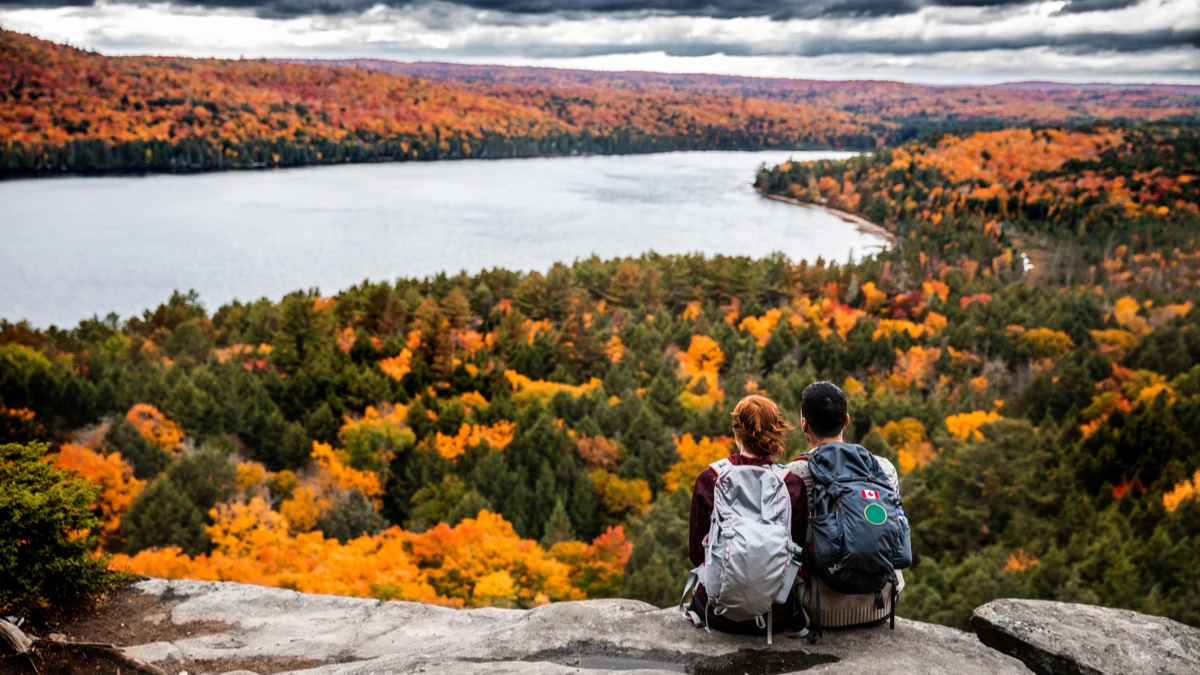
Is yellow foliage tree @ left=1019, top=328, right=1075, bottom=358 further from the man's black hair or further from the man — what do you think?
the man's black hair

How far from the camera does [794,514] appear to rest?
6297 millimetres

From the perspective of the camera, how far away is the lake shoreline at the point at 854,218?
15425 cm

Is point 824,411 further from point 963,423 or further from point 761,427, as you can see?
point 963,423

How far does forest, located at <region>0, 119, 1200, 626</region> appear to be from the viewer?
1217 inches

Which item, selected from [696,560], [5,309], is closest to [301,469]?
[696,560]

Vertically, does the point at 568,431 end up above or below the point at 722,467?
below

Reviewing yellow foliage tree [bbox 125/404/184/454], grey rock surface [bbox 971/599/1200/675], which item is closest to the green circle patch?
grey rock surface [bbox 971/599/1200/675]

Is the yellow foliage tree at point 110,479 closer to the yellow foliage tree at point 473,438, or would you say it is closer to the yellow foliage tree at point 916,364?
the yellow foliage tree at point 473,438

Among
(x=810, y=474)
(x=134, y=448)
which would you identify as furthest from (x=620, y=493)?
(x=810, y=474)

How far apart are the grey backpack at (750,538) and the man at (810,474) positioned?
0.24 m

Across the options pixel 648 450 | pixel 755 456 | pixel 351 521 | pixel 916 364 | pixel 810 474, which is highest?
pixel 755 456

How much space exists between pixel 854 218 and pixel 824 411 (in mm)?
173705

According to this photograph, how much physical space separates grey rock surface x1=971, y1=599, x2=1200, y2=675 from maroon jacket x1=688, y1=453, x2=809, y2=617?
9.35ft

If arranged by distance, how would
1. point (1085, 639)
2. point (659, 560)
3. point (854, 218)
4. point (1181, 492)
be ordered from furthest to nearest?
point (854, 218) < point (1181, 492) < point (659, 560) < point (1085, 639)
